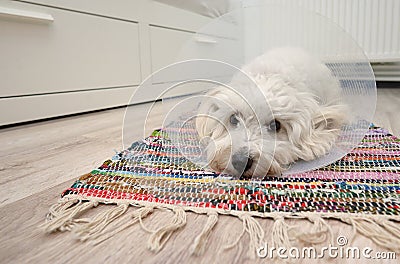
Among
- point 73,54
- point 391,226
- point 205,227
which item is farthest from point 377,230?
point 73,54

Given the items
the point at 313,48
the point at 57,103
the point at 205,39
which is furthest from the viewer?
the point at 57,103

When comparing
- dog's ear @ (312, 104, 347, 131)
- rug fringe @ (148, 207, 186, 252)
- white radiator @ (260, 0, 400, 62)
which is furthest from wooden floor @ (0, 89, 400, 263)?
white radiator @ (260, 0, 400, 62)

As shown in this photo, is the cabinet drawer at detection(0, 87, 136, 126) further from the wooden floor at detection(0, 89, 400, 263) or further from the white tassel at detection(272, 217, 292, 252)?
the white tassel at detection(272, 217, 292, 252)

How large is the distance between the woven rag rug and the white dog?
52 millimetres

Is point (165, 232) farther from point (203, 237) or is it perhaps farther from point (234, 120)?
point (234, 120)

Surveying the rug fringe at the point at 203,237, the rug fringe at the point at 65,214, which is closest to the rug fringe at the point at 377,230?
the rug fringe at the point at 203,237

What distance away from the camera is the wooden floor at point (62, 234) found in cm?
49

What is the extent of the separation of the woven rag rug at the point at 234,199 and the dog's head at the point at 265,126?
44mm

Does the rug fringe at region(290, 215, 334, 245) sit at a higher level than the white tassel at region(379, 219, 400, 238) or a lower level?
lower

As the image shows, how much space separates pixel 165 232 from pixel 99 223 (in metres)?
0.12

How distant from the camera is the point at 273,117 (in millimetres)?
856

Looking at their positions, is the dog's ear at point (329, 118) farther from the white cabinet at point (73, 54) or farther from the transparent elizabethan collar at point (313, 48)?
the white cabinet at point (73, 54)

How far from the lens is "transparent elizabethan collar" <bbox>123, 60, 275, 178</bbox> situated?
793mm

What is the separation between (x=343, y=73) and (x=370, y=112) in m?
0.14
